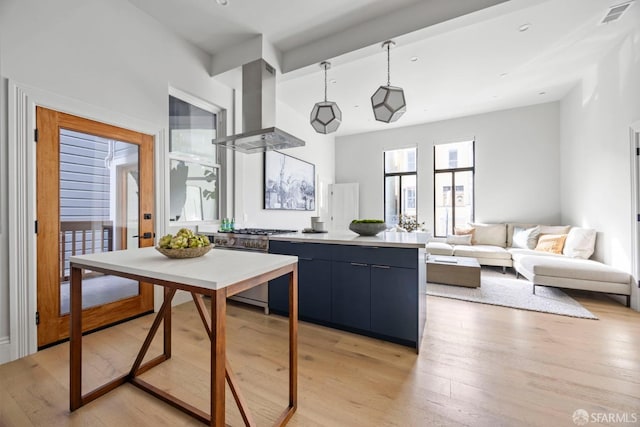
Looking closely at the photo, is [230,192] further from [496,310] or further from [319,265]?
[496,310]

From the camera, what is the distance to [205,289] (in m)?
1.03

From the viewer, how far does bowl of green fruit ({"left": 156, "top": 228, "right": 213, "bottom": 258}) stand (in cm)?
142

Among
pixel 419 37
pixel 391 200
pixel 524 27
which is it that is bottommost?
pixel 391 200

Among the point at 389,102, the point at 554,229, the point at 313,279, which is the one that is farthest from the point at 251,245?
the point at 554,229

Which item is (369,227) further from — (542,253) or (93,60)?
(542,253)

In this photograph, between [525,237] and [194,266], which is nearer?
[194,266]

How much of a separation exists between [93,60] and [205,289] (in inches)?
106

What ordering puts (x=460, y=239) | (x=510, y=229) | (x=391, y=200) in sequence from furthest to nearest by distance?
1. (x=391, y=200)
2. (x=460, y=239)
3. (x=510, y=229)

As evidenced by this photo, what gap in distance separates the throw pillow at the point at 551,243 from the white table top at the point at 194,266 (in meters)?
4.89

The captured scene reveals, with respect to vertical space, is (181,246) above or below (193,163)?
below

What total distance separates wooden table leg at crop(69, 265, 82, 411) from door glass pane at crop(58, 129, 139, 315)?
1098 millimetres

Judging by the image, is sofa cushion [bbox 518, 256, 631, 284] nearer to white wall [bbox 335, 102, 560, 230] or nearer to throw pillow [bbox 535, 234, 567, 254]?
throw pillow [bbox 535, 234, 567, 254]

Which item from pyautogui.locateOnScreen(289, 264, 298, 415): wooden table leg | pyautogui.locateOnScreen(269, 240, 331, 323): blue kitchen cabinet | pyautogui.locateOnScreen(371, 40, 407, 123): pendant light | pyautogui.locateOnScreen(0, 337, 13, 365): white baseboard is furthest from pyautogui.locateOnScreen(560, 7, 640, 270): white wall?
pyautogui.locateOnScreen(0, 337, 13, 365): white baseboard

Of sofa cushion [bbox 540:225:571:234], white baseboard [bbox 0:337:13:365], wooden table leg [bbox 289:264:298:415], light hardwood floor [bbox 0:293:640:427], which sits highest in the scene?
sofa cushion [bbox 540:225:571:234]
